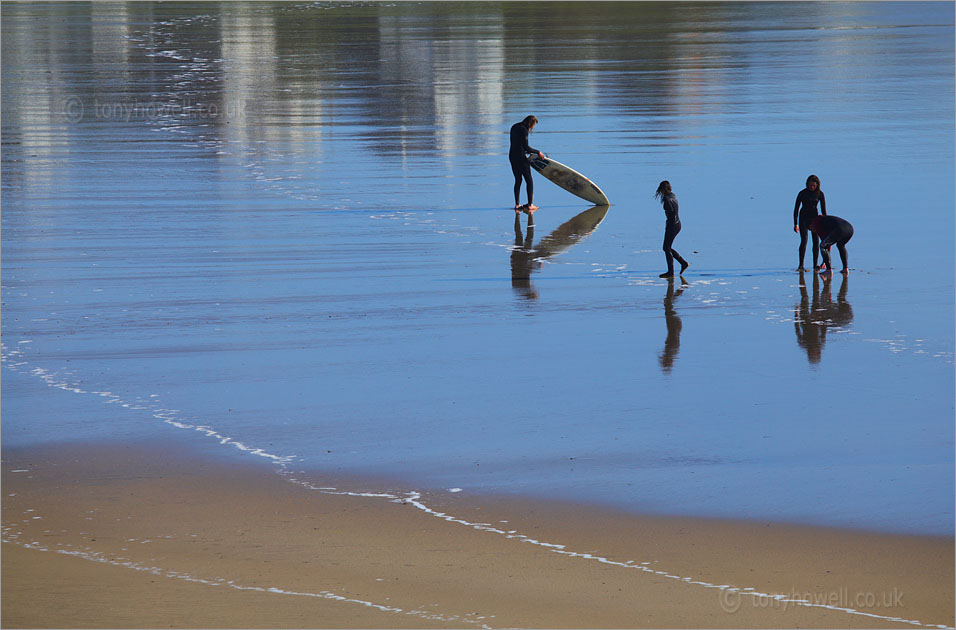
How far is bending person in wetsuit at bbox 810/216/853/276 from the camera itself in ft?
48.5

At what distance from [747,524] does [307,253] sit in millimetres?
8739

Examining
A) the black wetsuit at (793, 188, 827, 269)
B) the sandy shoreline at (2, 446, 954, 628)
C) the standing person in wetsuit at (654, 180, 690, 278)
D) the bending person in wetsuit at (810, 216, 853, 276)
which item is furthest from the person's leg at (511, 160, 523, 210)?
the sandy shoreline at (2, 446, 954, 628)

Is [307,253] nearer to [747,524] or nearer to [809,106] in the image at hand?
[747,524]

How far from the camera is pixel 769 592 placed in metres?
7.43

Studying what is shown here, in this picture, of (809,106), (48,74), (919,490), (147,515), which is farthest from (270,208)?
(48,74)

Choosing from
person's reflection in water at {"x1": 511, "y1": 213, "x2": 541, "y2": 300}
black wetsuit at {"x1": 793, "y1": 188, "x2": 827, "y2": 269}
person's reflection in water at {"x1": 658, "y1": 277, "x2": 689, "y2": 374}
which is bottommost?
person's reflection in water at {"x1": 658, "y1": 277, "x2": 689, "y2": 374}

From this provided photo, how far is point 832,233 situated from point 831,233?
0.01 m

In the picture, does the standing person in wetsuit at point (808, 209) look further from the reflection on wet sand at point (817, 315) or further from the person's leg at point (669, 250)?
the person's leg at point (669, 250)

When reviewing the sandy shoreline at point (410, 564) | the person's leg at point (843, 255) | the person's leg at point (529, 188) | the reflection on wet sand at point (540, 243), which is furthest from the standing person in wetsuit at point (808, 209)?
the sandy shoreline at point (410, 564)

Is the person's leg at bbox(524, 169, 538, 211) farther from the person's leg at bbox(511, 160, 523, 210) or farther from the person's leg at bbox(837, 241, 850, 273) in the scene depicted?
the person's leg at bbox(837, 241, 850, 273)

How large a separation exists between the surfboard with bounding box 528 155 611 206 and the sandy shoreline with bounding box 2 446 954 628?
432 inches

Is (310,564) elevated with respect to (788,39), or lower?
lower

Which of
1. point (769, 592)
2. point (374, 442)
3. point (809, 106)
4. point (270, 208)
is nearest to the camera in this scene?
point (769, 592)

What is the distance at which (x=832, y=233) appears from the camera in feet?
48.5
